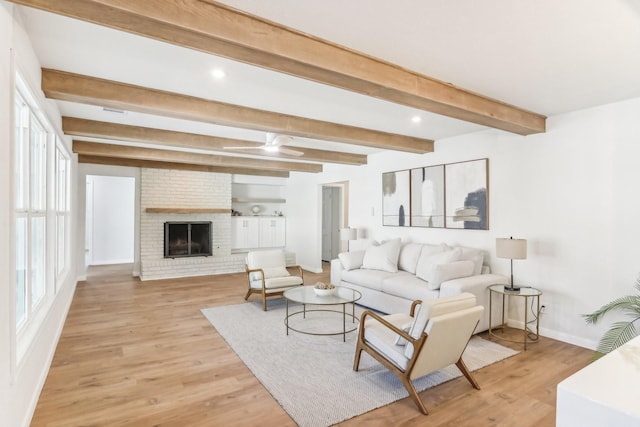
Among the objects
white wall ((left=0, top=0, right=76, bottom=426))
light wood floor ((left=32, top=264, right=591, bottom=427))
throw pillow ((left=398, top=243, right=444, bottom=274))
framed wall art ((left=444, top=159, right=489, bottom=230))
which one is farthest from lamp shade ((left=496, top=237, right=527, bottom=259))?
white wall ((left=0, top=0, right=76, bottom=426))

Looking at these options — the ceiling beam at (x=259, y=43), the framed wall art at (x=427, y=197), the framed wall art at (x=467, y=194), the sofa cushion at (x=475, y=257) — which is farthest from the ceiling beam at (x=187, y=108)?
the sofa cushion at (x=475, y=257)

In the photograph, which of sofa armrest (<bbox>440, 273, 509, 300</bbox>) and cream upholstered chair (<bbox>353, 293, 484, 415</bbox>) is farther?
sofa armrest (<bbox>440, 273, 509, 300</bbox>)

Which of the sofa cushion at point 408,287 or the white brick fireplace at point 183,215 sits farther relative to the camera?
the white brick fireplace at point 183,215

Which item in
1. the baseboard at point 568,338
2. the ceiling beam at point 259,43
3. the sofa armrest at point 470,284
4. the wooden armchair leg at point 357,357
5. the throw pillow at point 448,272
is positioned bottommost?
the baseboard at point 568,338

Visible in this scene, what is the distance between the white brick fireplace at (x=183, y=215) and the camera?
24.4 feet

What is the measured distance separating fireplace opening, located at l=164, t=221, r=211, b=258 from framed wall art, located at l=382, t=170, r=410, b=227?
14.6ft

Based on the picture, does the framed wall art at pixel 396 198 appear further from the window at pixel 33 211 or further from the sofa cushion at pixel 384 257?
the window at pixel 33 211

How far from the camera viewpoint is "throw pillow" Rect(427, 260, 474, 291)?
394 cm

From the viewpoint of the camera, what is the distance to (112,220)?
936 cm

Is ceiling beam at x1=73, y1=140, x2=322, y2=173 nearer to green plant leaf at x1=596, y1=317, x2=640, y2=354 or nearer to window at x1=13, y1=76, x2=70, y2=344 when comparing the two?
window at x1=13, y1=76, x2=70, y2=344

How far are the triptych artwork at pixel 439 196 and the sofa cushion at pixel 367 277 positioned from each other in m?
1.12

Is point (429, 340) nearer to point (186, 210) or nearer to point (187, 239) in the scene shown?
point (186, 210)

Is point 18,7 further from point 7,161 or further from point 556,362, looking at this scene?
point 556,362

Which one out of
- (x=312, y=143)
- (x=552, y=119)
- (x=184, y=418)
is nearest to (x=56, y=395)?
(x=184, y=418)
